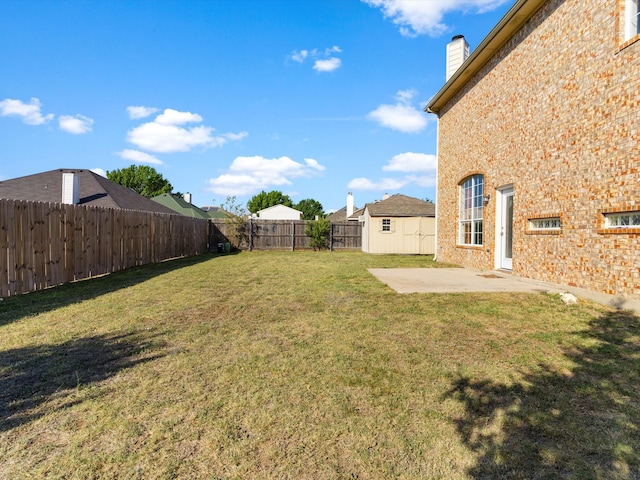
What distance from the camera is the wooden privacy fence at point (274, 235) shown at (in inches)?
861

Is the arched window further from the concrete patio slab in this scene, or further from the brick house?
the concrete patio slab

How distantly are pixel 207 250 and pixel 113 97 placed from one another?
9915mm

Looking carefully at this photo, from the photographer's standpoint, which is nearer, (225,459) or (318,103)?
(225,459)

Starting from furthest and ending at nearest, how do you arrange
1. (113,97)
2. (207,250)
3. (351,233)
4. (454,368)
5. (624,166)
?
(351,233) → (207,250) → (113,97) → (624,166) → (454,368)

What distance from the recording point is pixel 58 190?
1702cm

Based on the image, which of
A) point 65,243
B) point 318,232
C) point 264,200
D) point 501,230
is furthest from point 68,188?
point 264,200

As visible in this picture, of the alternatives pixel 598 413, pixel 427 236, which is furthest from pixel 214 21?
pixel 427 236

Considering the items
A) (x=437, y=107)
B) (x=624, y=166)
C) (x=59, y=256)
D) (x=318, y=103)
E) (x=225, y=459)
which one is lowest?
(x=225, y=459)

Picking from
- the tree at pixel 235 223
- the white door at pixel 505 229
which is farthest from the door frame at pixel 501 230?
the tree at pixel 235 223

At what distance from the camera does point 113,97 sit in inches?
548

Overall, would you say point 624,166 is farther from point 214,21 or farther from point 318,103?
point 318,103

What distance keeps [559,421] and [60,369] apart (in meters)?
4.22

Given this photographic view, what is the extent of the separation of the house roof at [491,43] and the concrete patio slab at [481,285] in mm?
6292

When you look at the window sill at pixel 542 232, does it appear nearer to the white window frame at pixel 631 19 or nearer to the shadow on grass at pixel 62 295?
the white window frame at pixel 631 19
